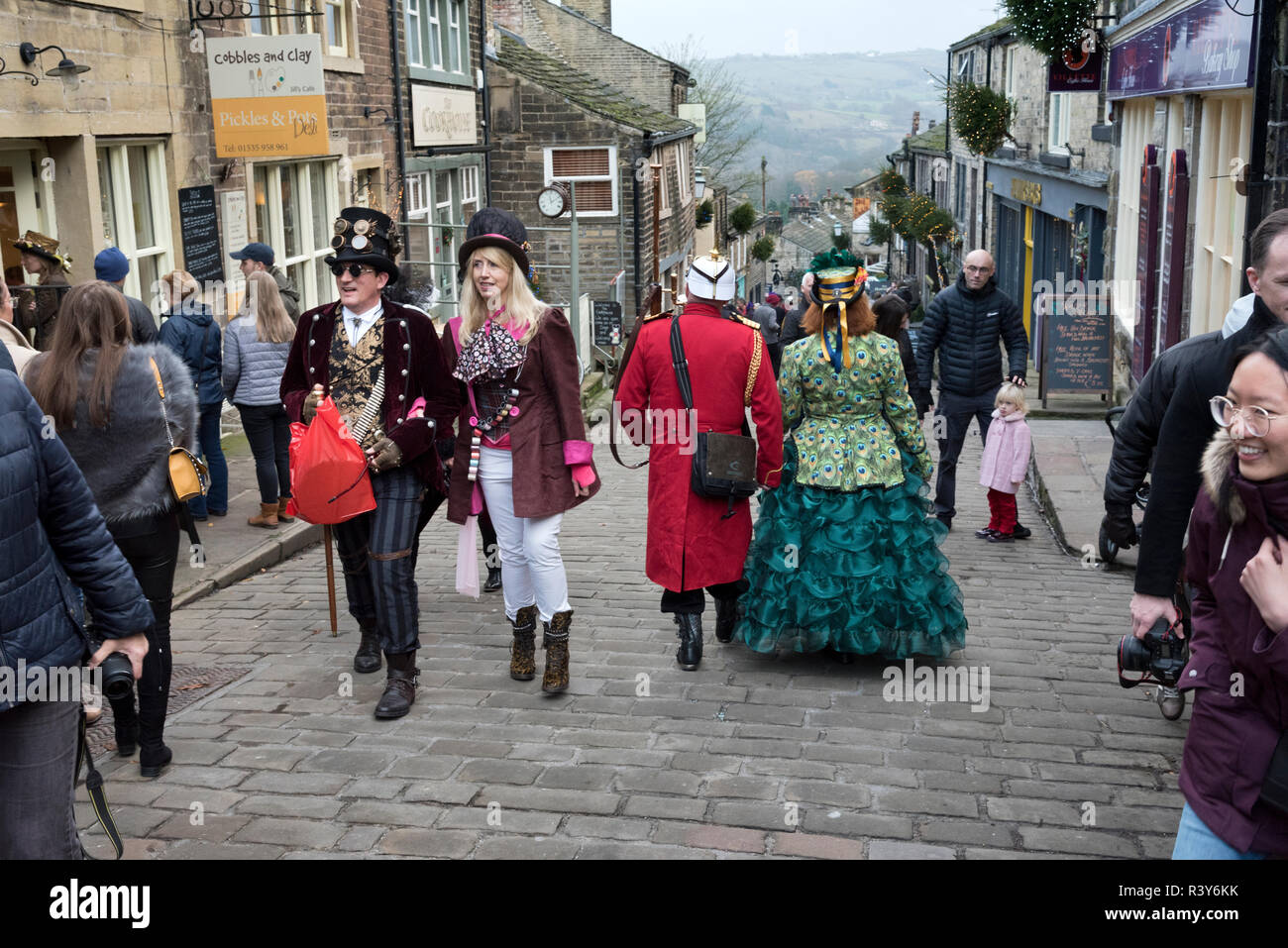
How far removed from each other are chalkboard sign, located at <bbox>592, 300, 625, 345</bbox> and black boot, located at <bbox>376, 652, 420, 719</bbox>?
57.6 feet

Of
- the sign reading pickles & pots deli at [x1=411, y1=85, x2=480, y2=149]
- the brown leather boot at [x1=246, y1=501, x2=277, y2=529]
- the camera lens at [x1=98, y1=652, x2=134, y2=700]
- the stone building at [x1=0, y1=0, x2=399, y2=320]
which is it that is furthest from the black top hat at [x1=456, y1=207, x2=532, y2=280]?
the sign reading pickles & pots deli at [x1=411, y1=85, x2=480, y2=149]

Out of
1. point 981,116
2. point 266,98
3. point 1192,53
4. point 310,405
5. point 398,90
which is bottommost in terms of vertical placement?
point 310,405

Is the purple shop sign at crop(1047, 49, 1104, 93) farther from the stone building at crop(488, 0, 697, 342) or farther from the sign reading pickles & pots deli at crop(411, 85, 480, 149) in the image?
the stone building at crop(488, 0, 697, 342)

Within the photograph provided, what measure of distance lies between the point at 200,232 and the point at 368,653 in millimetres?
6677

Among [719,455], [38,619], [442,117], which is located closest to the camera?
[38,619]

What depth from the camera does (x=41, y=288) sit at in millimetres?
7879

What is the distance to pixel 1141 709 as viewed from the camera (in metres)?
5.23

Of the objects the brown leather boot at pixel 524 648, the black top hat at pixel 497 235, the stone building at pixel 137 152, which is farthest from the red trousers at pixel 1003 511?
the stone building at pixel 137 152

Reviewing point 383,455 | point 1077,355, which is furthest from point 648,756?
point 1077,355

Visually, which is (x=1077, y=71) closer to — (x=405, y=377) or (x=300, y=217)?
(x=300, y=217)

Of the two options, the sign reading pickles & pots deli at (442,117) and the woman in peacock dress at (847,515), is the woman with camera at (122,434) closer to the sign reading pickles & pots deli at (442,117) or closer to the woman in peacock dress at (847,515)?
the woman in peacock dress at (847,515)

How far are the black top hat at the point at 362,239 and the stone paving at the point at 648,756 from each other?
1867 mm
